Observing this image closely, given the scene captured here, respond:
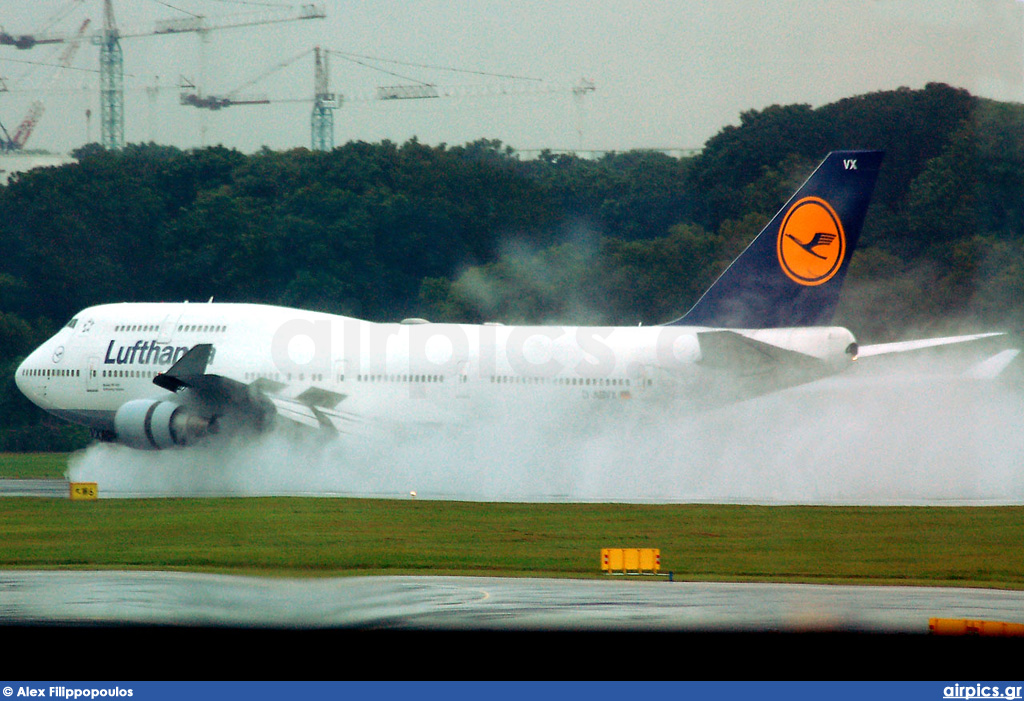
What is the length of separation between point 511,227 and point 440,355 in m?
18.2

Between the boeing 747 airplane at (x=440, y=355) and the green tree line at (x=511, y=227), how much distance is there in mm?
2990

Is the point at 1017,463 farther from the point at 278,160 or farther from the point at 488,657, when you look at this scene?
the point at 488,657

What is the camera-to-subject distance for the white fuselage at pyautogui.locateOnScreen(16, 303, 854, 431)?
108ft

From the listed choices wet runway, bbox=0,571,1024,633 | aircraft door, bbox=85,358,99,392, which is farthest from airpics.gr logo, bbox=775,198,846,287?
aircraft door, bbox=85,358,99,392

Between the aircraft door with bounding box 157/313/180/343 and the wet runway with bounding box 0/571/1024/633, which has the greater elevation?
the aircraft door with bounding box 157/313/180/343

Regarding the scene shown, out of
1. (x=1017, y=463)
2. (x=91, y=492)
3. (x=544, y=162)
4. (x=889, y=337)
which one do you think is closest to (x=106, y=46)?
(x=91, y=492)

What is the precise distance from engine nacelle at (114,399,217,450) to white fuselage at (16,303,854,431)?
8.11 feet

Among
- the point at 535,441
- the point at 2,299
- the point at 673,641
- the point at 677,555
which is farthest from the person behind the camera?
the point at 2,299

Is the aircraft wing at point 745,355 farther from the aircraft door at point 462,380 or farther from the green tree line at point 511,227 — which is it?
the green tree line at point 511,227

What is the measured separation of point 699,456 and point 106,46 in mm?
21803

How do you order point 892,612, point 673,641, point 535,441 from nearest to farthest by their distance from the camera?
point 673,641, point 892,612, point 535,441

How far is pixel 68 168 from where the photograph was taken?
104 ft

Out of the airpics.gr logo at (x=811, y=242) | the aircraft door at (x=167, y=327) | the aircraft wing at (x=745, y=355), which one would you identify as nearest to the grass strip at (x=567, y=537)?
the aircraft wing at (x=745, y=355)

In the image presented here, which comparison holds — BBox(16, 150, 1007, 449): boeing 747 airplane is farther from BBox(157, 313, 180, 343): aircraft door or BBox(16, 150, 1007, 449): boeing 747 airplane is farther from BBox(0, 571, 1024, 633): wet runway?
BBox(0, 571, 1024, 633): wet runway
